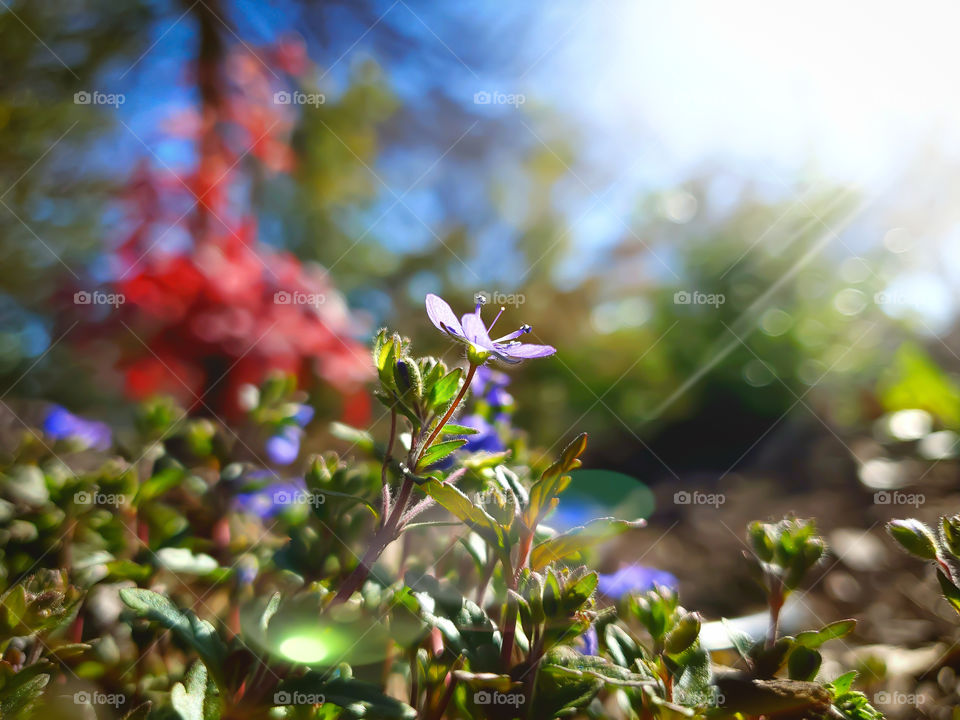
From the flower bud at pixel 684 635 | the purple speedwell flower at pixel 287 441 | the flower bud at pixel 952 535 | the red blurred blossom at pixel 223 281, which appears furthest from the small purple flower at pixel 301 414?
the red blurred blossom at pixel 223 281

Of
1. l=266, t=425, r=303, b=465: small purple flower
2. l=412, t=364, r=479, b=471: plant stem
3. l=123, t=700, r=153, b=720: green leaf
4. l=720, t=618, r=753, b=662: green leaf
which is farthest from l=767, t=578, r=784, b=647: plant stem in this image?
l=266, t=425, r=303, b=465: small purple flower

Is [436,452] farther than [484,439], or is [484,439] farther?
[484,439]

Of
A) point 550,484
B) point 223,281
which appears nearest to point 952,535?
point 550,484

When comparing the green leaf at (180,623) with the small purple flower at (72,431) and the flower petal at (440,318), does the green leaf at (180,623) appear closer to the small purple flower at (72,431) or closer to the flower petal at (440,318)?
the flower petal at (440,318)

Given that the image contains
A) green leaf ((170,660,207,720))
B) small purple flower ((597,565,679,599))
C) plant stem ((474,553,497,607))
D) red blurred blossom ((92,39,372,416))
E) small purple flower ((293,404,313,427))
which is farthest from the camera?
red blurred blossom ((92,39,372,416))

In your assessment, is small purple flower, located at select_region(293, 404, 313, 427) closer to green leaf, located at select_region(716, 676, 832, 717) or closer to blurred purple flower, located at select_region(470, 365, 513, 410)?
blurred purple flower, located at select_region(470, 365, 513, 410)

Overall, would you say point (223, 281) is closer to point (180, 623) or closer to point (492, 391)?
point (492, 391)

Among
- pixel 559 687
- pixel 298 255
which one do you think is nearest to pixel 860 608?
pixel 559 687
